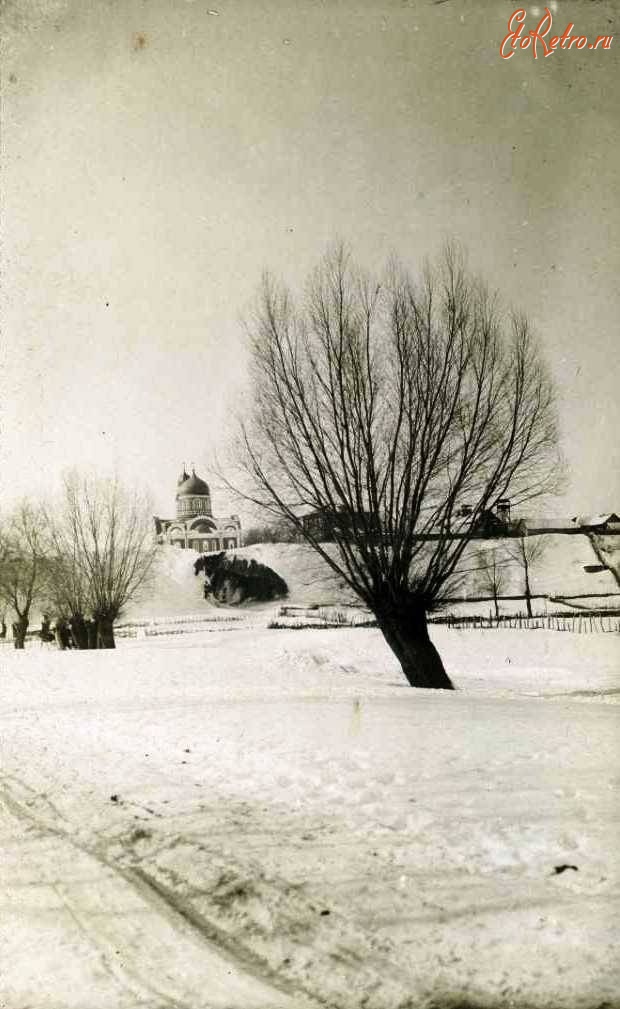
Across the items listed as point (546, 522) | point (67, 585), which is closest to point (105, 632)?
point (67, 585)

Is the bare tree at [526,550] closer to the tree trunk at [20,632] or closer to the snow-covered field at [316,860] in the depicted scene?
the snow-covered field at [316,860]


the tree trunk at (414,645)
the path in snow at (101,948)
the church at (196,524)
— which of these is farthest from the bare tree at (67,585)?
the path in snow at (101,948)

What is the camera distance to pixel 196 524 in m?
14.6

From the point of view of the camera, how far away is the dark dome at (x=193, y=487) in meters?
11.1

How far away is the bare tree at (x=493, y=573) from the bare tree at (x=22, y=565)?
311 inches

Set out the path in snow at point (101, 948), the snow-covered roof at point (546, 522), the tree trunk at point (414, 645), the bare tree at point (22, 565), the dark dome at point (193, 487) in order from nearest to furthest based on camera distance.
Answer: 1. the path in snow at point (101, 948)
2. the snow-covered roof at point (546, 522)
3. the dark dome at point (193, 487)
4. the tree trunk at point (414, 645)
5. the bare tree at point (22, 565)

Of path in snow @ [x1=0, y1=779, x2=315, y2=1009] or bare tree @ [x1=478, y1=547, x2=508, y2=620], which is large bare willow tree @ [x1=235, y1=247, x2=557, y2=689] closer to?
bare tree @ [x1=478, y1=547, x2=508, y2=620]

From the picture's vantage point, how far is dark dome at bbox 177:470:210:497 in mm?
11133

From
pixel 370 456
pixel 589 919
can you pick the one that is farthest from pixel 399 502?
pixel 589 919

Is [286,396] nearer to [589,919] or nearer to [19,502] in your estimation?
[19,502]

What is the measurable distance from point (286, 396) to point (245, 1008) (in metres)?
9.29

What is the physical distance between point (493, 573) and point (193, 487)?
5.64 metres

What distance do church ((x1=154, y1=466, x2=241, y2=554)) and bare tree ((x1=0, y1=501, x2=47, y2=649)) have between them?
2.69 meters

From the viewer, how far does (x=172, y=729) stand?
300 inches
